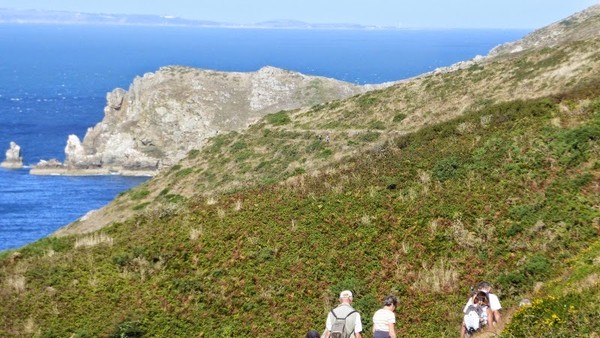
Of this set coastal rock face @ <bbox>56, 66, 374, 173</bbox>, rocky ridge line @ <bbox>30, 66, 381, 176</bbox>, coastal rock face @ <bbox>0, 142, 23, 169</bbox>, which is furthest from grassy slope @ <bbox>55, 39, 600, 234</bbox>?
coastal rock face @ <bbox>0, 142, 23, 169</bbox>

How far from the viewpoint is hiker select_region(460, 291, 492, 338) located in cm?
1507

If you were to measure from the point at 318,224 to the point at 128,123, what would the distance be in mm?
138933

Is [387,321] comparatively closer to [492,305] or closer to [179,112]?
[492,305]

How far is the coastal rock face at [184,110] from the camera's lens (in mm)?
149125

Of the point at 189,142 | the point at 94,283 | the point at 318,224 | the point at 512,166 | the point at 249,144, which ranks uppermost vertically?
the point at 189,142

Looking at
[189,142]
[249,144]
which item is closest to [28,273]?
[249,144]

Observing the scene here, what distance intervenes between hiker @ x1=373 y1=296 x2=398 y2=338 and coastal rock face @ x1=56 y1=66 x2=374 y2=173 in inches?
5223

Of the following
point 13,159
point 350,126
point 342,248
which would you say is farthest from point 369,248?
point 13,159

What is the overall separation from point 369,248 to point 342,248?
96 cm

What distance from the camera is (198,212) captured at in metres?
27.9

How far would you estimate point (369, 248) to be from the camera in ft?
77.2

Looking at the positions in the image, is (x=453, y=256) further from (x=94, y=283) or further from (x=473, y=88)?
(x=473, y=88)

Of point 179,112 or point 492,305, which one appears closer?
point 492,305

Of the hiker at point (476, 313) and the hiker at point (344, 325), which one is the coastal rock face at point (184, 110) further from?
the hiker at point (344, 325)
